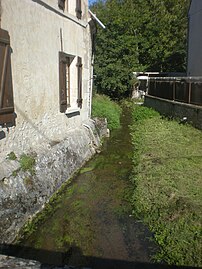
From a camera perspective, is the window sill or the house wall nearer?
the window sill

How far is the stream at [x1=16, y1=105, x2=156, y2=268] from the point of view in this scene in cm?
427

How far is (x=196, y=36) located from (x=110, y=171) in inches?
514

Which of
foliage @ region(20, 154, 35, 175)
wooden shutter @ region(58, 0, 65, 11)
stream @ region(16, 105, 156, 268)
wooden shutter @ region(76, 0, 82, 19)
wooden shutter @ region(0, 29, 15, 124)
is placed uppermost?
wooden shutter @ region(76, 0, 82, 19)

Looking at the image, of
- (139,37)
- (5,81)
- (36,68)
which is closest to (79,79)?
(36,68)

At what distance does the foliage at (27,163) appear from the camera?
5.35 meters

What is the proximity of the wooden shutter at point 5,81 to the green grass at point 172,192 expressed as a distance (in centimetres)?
309

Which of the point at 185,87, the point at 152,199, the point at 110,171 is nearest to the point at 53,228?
the point at 152,199

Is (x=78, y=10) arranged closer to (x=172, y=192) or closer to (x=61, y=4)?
(x=61, y=4)

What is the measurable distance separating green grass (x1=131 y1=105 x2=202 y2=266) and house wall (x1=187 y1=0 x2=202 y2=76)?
834 centimetres

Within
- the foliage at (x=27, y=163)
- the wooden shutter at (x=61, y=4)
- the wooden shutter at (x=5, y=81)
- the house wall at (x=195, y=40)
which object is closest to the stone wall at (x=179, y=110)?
the house wall at (x=195, y=40)

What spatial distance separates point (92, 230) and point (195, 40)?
51.8ft

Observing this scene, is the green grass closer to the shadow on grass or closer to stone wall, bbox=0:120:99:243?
the shadow on grass

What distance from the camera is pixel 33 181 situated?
545cm

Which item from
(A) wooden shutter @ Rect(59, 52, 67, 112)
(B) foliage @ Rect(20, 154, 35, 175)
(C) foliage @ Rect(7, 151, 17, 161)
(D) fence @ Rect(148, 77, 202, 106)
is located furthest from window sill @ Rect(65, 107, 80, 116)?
(D) fence @ Rect(148, 77, 202, 106)
